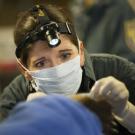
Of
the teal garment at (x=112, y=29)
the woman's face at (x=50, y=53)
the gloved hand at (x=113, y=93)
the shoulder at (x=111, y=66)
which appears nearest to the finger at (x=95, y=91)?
the gloved hand at (x=113, y=93)

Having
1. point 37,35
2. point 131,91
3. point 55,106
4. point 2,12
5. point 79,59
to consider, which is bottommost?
point 2,12

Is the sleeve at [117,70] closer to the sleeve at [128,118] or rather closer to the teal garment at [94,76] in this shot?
the teal garment at [94,76]

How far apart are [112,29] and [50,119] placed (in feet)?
6.55

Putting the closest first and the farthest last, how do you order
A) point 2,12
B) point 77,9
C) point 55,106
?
1. point 55,106
2. point 77,9
3. point 2,12

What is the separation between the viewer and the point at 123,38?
2.66m

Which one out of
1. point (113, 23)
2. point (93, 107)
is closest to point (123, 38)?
point (113, 23)

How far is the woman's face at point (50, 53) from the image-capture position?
4.67ft

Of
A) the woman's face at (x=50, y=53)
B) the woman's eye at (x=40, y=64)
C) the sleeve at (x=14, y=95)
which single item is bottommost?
the sleeve at (x=14, y=95)

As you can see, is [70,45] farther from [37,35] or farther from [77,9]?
[77,9]

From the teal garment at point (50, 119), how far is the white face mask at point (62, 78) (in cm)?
67

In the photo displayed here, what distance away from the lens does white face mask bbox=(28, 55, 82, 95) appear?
1.42 meters

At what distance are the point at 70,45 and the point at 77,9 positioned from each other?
153 centimetres

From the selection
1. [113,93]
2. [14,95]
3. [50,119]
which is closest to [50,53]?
[14,95]

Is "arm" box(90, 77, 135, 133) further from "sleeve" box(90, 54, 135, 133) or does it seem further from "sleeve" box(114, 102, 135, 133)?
"sleeve" box(90, 54, 135, 133)
